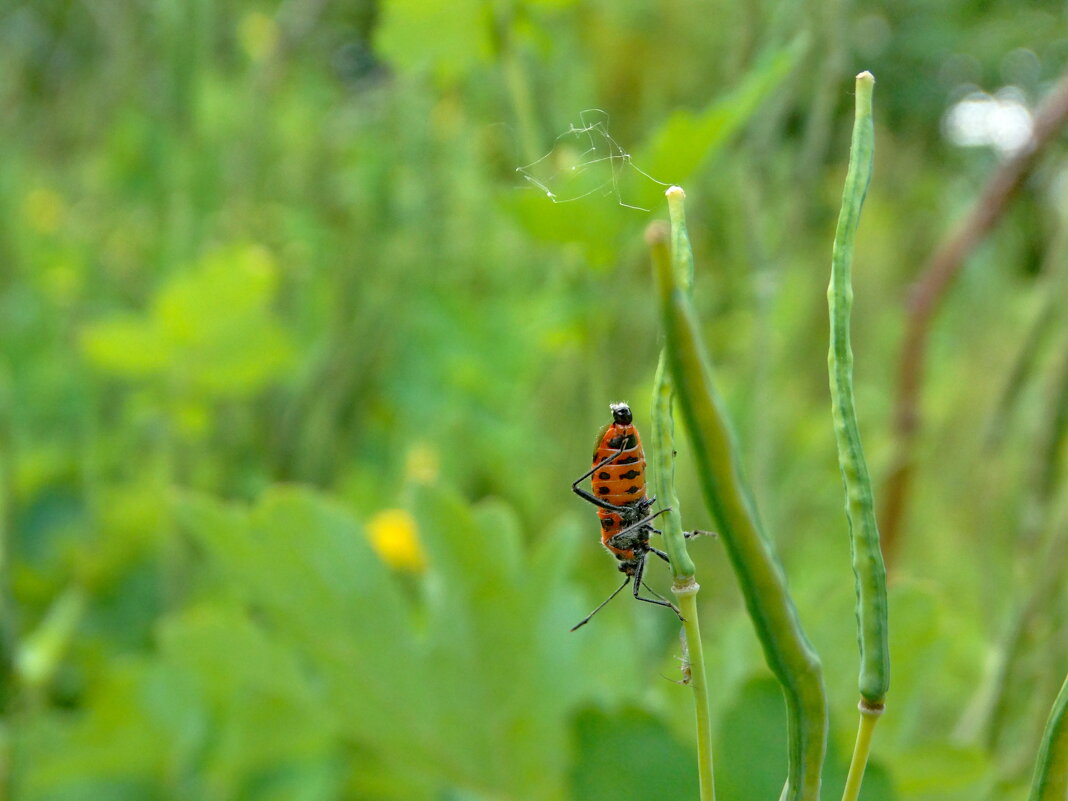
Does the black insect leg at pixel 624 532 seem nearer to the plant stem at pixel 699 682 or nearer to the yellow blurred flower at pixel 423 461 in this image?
the plant stem at pixel 699 682

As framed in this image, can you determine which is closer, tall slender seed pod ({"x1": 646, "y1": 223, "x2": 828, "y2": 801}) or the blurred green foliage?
tall slender seed pod ({"x1": 646, "y1": 223, "x2": 828, "y2": 801})

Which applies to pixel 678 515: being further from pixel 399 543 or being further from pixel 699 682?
pixel 399 543

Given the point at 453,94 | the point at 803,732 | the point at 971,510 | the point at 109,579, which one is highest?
the point at 453,94

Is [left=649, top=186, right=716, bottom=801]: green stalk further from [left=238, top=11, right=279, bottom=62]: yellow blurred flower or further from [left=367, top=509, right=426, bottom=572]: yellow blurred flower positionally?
[left=238, top=11, right=279, bottom=62]: yellow blurred flower

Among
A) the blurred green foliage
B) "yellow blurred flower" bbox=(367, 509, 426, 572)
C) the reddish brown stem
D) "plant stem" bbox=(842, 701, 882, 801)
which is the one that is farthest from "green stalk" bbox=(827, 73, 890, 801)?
"yellow blurred flower" bbox=(367, 509, 426, 572)

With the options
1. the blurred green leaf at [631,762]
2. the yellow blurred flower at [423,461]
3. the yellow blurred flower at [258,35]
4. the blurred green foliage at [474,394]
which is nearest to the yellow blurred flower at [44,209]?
the blurred green foliage at [474,394]

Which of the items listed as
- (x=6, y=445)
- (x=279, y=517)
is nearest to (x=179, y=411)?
(x=6, y=445)

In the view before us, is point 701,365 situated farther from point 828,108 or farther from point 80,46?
point 80,46
